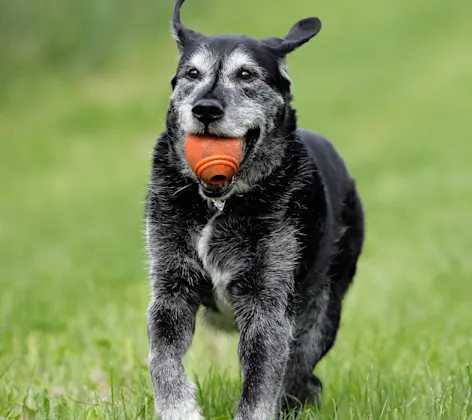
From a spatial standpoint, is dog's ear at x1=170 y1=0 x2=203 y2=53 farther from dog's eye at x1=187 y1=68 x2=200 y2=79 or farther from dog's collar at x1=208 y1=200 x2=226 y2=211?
dog's collar at x1=208 y1=200 x2=226 y2=211

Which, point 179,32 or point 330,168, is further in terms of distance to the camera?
point 330,168

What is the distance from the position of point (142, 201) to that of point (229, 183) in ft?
13.5

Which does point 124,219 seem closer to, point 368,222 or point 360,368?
point 368,222

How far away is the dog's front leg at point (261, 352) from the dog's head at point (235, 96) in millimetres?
559

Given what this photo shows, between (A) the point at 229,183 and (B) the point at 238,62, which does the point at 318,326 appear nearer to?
(A) the point at 229,183

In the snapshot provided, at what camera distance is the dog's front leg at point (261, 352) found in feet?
15.5

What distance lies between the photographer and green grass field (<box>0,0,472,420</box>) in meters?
5.89

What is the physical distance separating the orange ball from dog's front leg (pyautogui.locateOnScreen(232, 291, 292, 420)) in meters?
0.62

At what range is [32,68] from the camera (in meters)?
25.7

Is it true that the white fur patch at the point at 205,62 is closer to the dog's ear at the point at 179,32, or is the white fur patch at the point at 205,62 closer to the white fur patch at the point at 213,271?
the dog's ear at the point at 179,32

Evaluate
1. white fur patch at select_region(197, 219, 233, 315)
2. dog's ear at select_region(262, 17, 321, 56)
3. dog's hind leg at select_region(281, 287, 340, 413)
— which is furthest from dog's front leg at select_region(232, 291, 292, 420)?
dog's ear at select_region(262, 17, 321, 56)

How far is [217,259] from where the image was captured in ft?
16.2

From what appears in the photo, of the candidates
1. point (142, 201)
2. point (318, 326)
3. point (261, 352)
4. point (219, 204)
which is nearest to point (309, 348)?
point (318, 326)

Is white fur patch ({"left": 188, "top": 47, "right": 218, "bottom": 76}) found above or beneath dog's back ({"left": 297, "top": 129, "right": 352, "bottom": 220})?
above
